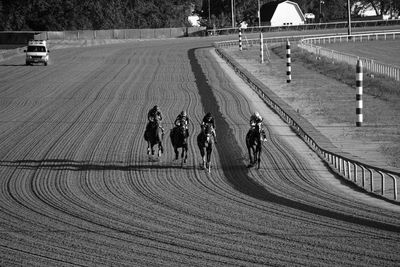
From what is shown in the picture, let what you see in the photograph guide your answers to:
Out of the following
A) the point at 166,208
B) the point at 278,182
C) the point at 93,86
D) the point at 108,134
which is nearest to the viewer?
the point at 166,208

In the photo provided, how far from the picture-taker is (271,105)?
2827cm

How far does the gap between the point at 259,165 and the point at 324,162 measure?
152 cm

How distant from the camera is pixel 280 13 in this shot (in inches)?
5507

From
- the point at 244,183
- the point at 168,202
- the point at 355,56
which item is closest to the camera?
the point at 168,202

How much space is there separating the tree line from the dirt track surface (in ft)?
208

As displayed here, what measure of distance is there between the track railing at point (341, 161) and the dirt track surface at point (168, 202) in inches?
13.6

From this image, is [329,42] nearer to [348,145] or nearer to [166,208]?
[348,145]

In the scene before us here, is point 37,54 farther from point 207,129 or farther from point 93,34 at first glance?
point 207,129

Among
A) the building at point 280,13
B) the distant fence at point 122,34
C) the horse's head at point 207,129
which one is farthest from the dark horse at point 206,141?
the building at point 280,13

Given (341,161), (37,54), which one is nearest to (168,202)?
(341,161)

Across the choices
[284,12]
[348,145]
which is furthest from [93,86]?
[284,12]

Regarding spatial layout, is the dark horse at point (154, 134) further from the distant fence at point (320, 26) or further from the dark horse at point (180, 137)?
the distant fence at point (320, 26)

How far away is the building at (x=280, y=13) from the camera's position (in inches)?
5477

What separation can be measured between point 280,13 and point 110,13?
160ft
